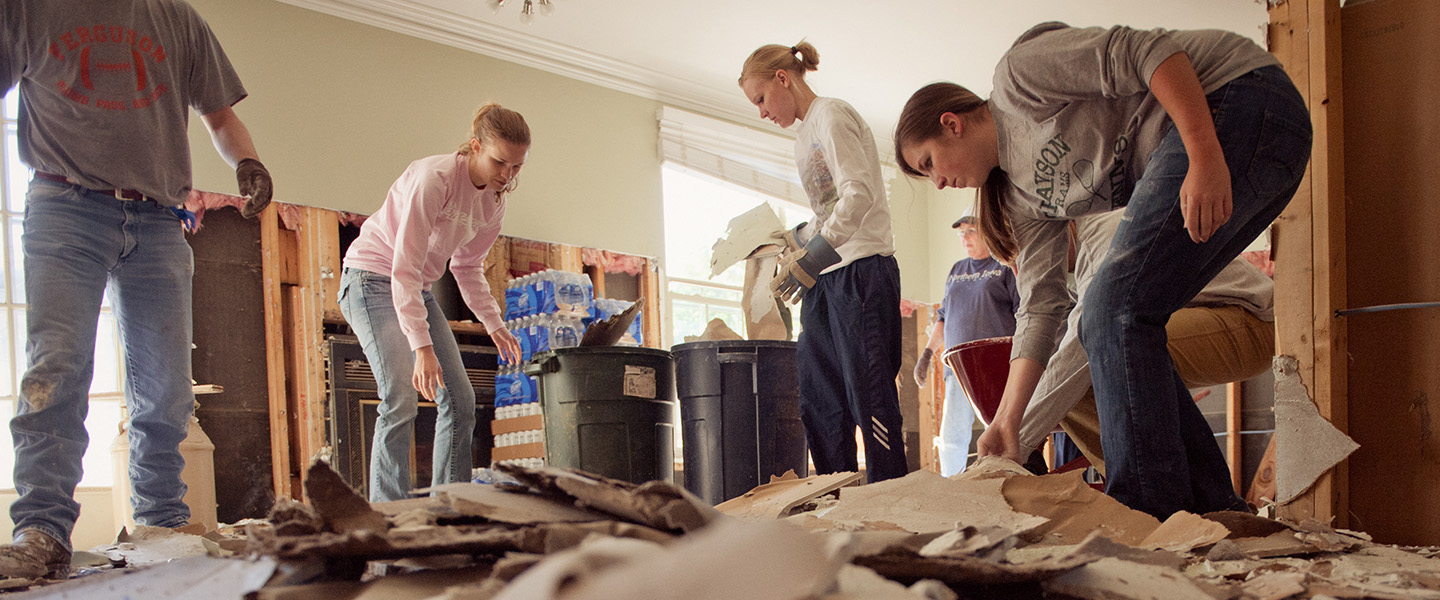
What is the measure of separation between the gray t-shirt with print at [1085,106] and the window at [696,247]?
5060mm

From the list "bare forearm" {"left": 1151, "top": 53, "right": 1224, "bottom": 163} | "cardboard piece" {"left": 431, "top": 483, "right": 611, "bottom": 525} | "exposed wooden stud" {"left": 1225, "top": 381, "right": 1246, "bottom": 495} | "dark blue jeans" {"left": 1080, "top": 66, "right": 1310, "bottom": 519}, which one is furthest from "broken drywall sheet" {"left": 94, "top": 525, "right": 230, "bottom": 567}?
"exposed wooden stud" {"left": 1225, "top": 381, "right": 1246, "bottom": 495}

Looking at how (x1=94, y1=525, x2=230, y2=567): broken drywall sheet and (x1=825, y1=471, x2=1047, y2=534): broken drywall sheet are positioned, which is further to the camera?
(x1=94, y1=525, x2=230, y2=567): broken drywall sheet

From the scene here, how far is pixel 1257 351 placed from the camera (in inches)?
85.2

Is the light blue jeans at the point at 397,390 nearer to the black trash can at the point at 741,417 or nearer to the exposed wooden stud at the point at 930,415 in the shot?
the black trash can at the point at 741,417

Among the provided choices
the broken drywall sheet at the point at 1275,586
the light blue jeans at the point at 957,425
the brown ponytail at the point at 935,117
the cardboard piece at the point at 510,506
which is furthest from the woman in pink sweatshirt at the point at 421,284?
the light blue jeans at the point at 957,425

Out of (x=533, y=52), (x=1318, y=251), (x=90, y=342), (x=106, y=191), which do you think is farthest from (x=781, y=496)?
(x=533, y=52)

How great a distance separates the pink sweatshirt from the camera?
2.90m

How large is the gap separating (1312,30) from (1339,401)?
0.77 meters

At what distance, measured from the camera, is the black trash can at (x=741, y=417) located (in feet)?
11.5

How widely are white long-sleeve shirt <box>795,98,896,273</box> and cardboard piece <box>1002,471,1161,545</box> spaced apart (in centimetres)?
109

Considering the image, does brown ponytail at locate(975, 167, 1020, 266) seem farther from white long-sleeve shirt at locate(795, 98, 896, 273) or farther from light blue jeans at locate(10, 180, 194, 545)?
light blue jeans at locate(10, 180, 194, 545)

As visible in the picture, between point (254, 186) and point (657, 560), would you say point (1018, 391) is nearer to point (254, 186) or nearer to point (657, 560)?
point (657, 560)

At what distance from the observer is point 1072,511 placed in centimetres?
160

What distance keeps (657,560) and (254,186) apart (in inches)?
81.6
